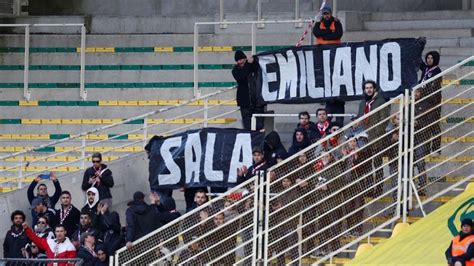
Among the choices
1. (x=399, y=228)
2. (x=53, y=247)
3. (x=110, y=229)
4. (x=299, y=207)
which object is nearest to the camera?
(x=399, y=228)

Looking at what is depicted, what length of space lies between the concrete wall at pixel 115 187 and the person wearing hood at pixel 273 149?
252 cm

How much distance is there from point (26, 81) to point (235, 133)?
5639 mm

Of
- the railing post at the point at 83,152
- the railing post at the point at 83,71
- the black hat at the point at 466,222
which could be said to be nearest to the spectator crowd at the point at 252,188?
the railing post at the point at 83,152

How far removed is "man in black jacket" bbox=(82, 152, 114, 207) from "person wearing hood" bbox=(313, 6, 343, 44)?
317 centimetres

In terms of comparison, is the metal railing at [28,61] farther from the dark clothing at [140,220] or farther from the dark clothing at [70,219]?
the dark clothing at [140,220]

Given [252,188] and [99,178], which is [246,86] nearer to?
[99,178]

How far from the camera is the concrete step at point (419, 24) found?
2386 centimetres

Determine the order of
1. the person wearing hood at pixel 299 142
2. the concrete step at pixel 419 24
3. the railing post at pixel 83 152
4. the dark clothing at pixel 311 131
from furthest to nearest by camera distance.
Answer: the concrete step at pixel 419 24 < the railing post at pixel 83 152 < the dark clothing at pixel 311 131 < the person wearing hood at pixel 299 142

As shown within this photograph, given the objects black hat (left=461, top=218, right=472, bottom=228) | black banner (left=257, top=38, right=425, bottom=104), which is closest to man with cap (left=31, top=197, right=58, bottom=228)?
black banner (left=257, top=38, right=425, bottom=104)

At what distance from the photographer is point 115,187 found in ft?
71.5

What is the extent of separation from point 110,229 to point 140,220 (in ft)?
1.64

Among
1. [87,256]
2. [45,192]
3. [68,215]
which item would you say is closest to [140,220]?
[87,256]

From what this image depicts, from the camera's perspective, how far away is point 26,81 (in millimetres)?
24969

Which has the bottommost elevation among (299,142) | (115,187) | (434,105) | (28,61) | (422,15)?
(115,187)
